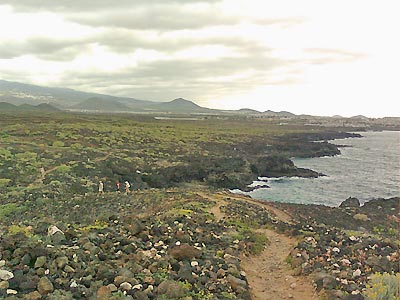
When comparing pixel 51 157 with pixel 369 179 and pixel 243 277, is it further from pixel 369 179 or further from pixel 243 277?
pixel 369 179

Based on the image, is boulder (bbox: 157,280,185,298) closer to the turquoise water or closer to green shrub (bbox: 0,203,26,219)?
green shrub (bbox: 0,203,26,219)

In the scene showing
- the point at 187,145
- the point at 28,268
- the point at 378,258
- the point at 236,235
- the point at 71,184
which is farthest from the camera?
the point at 187,145

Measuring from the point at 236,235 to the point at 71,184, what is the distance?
64.6 ft

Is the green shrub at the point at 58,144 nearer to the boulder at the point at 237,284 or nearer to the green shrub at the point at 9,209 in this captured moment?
the green shrub at the point at 9,209

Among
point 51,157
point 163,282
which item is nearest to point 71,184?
point 51,157

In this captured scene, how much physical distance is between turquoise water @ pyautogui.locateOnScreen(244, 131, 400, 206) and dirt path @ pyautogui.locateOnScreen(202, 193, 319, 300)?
2621 cm

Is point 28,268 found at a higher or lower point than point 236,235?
higher

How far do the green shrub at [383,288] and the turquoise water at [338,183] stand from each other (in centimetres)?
3253

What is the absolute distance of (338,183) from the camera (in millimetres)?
→ 54875

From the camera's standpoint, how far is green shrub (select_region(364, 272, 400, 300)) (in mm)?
9672

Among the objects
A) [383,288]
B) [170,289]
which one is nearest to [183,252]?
[170,289]

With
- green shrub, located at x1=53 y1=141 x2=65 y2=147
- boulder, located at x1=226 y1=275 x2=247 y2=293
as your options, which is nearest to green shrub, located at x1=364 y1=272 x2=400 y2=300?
boulder, located at x1=226 y1=275 x2=247 y2=293

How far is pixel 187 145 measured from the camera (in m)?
70.4

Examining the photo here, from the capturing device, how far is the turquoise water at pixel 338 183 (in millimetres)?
45469
